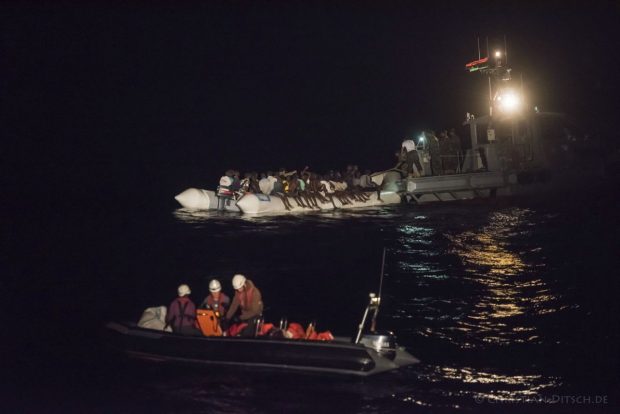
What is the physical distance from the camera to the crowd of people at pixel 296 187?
29391 mm

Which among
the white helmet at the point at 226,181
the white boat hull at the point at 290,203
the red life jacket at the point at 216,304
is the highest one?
the white helmet at the point at 226,181

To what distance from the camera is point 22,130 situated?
376ft

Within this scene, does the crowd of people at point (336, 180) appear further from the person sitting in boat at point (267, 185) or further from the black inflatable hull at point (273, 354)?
the black inflatable hull at point (273, 354)

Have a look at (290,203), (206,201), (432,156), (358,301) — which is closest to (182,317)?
(358,301)

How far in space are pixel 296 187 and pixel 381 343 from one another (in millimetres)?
19734

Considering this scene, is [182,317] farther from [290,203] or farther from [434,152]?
[434,152]

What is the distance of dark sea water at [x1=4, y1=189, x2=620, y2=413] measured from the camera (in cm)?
1030

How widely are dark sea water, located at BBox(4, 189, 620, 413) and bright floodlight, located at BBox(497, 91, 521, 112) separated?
578 cm

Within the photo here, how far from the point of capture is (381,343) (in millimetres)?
11062

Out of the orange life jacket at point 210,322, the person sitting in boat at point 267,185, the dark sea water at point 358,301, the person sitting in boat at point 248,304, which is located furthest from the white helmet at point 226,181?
the person sitting in boat at point 248,304

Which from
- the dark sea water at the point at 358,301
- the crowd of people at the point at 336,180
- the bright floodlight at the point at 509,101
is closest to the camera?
the dark sea water at the point at 358,301

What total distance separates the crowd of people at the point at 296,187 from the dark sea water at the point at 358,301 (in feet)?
4.62

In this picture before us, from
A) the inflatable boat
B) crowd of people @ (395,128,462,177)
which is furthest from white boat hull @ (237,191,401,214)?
crowd of people @ (395,128,462,177)

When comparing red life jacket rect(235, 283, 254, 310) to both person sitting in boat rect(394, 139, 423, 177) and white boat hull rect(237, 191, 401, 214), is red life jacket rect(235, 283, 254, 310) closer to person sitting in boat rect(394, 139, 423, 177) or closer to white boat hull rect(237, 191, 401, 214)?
white boat hull rect(237, 191, 401, 214)
